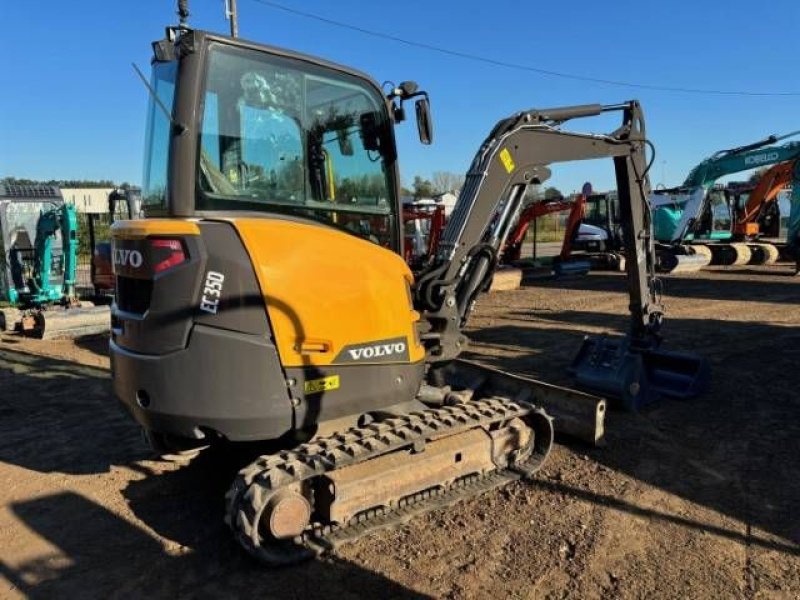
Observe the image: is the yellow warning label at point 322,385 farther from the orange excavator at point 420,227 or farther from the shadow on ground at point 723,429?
the orange excavator at point 420,227

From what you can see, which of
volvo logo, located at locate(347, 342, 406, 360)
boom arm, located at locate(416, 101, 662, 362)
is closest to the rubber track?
volvo logo, located at locate(347, 342, 406, 360)

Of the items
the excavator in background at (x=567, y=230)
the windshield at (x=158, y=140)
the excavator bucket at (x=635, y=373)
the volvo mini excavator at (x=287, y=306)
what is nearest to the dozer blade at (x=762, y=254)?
the excavator in background at (x=567, y=230)

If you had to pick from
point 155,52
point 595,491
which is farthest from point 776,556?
point 155,52

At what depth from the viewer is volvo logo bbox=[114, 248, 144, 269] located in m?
3.53

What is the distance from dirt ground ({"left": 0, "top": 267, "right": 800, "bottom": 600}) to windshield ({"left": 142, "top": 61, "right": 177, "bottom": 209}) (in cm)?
195

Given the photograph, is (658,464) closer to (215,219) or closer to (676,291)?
(215,219)

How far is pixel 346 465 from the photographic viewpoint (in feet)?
12.1

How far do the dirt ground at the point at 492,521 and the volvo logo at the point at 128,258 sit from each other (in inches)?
63.1

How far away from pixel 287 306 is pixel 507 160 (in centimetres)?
230

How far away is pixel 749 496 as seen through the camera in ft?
13.9

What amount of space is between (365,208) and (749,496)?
3070mm

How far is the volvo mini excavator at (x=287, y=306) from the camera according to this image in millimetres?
3434

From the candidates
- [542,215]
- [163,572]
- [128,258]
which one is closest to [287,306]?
[128,258]

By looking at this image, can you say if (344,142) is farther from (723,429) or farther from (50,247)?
(50,247)
